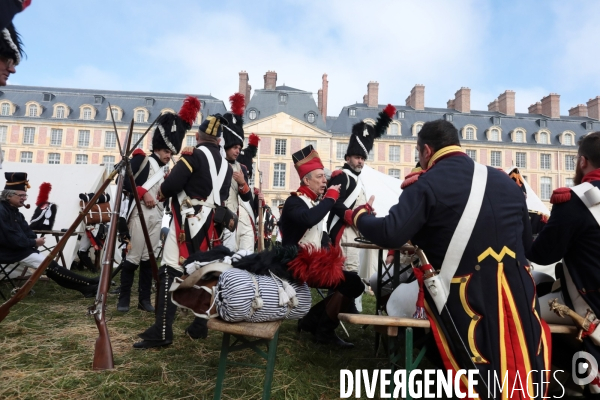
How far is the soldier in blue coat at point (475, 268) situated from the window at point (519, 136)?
46046 millimetres

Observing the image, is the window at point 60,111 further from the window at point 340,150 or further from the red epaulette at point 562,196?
the red epaulette at point 562,196

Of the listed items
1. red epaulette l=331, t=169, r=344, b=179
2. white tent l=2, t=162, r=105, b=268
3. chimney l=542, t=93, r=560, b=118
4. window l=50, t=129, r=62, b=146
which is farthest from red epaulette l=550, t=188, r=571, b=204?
chimney l=542, t=93, r=560, b=118

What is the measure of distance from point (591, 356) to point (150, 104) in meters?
46.4

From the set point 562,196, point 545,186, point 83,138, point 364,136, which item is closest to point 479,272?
point 562,196

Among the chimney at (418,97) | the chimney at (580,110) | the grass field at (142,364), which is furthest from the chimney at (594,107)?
the grass field at (142,364)

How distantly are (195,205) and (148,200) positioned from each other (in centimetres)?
132

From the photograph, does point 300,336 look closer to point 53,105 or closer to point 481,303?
point 481,303

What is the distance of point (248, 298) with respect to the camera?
7.74 feet

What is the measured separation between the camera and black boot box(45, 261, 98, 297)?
572 centimetres

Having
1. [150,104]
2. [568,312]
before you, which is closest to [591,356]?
[568,312]

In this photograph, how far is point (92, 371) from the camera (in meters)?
3.01

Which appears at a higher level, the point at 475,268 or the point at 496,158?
the point at 496,158

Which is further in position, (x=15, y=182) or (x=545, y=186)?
(x=545, y=186)

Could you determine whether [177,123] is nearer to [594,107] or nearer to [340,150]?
[340,150]
